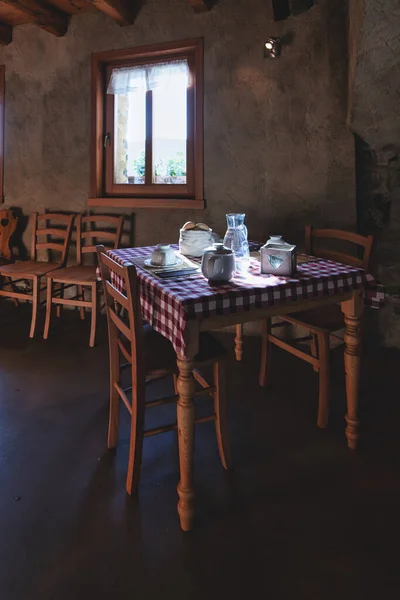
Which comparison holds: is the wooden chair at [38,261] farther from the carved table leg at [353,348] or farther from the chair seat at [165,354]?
the carved table leg at [353,348]

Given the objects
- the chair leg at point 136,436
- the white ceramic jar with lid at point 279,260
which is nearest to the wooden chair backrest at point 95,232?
the white ceramic jar with lid at point 279,260

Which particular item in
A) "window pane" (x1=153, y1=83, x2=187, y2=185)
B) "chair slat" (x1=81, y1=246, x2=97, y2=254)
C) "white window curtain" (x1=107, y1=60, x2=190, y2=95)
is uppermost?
"white window curtain" (x1=107, y1=60, x2=190, y2=95)

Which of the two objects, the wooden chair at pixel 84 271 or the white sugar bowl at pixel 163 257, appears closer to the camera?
the white sugar bowl at pixel 163 257

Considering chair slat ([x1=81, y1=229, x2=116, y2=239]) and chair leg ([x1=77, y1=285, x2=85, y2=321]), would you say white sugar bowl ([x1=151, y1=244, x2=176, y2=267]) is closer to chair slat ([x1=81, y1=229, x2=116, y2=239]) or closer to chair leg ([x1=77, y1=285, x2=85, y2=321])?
chair slat ([x1=81, y1=229, x2=116, y2=239])

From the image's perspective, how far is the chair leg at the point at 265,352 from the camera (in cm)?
248

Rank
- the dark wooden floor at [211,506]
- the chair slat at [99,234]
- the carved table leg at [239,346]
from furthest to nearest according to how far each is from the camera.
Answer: the chair slat at [99,234]
the carved table leg at [239,346]
the dark wooden floor at [211,506]

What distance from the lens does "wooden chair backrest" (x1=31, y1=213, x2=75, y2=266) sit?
3.75 m

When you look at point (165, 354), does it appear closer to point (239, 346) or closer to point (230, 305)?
point (230, 305)

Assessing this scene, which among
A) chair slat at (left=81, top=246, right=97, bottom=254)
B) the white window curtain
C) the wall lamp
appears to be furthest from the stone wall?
chair slat at (left=81, top=246, right=97, bottom=254)

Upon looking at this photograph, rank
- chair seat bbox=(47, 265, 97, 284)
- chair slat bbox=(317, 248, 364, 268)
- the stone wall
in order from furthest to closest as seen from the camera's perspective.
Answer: chair seat bbox=(47, 265, 97, 284) < chair slat bbox=(317, 248, 364, 268) < the stone wall

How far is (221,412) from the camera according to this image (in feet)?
5.89

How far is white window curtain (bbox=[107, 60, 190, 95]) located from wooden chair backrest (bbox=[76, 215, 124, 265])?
1.06m

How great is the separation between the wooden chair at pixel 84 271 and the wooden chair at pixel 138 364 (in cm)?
136

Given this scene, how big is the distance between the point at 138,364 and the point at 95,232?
236cm
